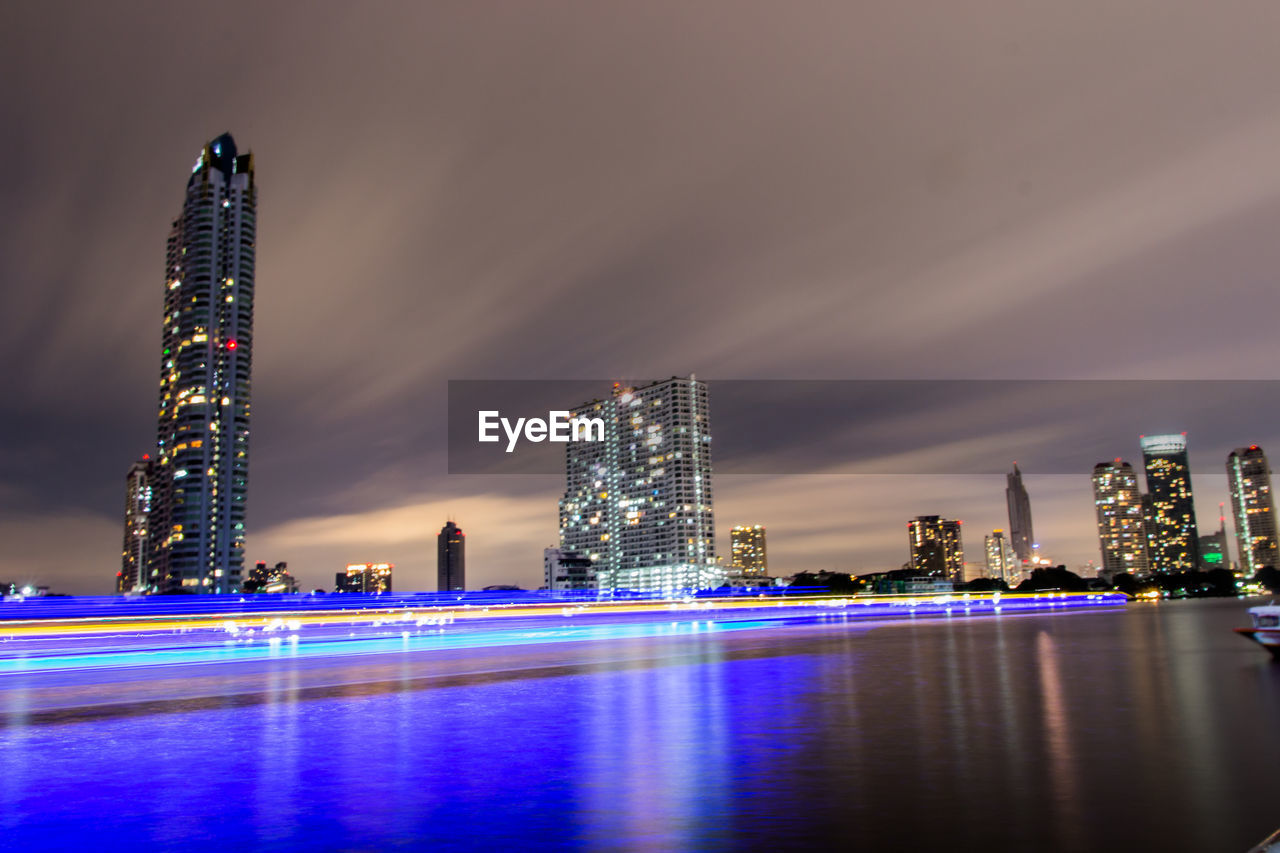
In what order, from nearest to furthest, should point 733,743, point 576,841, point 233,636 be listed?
point 576,841 < point 733,743 < point 233,636

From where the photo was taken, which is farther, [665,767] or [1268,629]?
[1268,629]

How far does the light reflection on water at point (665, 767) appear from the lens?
33.4ft

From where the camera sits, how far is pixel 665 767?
1412cm

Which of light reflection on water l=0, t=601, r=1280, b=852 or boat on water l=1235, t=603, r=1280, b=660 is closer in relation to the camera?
light reflection on water l=0, t=601, r=1280, b=852

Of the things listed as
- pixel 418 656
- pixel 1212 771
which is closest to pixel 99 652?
pixel 418 656

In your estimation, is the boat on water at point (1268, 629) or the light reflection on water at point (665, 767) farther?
the boat on water at point (1268, 629)

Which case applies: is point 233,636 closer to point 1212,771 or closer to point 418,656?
point 418,656

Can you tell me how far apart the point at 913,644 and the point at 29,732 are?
4455 centimetres

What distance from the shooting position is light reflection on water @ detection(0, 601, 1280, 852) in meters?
10.2

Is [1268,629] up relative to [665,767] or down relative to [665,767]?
down

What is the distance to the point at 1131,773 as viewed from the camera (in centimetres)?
1334

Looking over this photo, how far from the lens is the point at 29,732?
1906 centimetres

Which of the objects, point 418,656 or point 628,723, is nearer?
point 628,723

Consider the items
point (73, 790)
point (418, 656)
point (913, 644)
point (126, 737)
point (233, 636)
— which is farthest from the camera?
point (233, 636)
